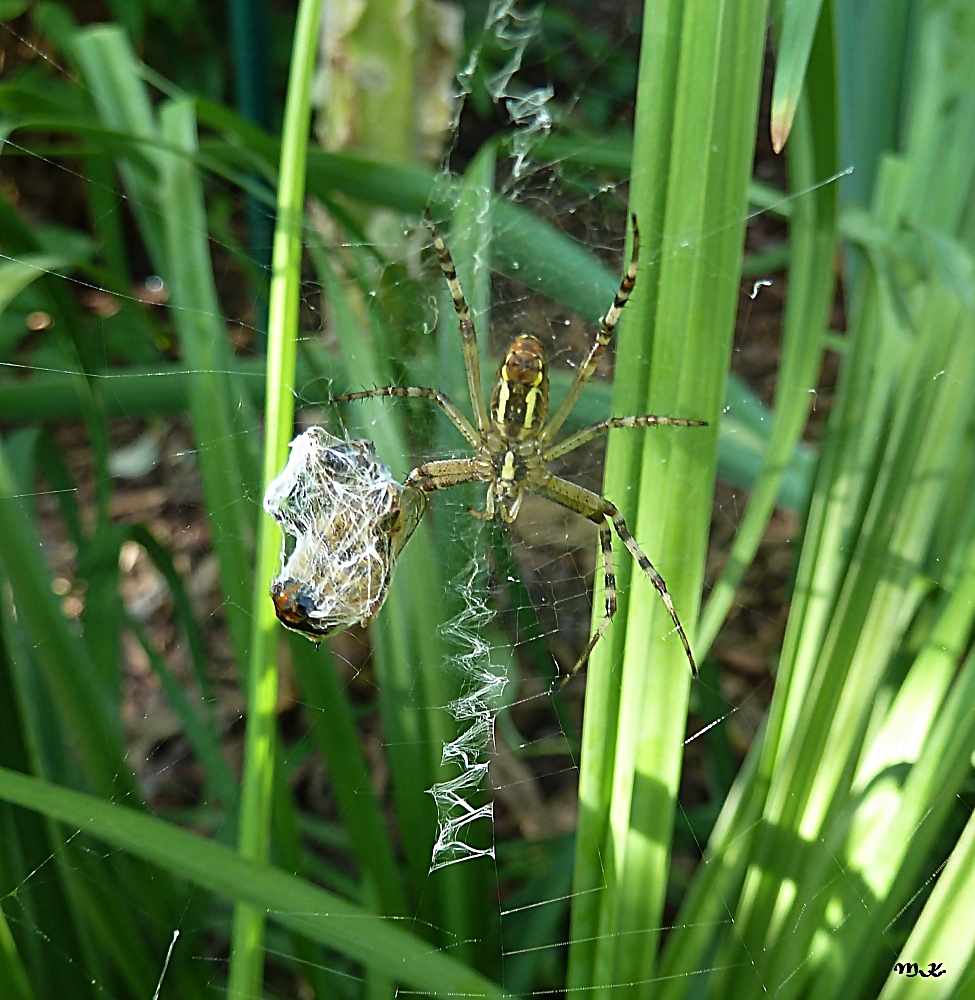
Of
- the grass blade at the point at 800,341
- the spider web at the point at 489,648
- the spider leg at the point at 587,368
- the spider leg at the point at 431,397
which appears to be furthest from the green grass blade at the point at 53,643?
the spider leg at the point at 587,368

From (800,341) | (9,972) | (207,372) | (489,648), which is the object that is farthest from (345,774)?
(800,341)

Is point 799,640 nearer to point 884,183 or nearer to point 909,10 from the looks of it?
point 884,183

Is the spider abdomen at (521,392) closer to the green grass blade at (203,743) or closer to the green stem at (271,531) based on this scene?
the green stem at (271,531)

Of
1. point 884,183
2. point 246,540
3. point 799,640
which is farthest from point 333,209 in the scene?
point 799,640

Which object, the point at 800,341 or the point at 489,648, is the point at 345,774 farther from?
the point at 800,341

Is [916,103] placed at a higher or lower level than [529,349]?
higher

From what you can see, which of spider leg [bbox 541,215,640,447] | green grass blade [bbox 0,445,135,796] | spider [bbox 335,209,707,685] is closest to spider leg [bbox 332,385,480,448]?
spider [bbox 335,209,707,685]

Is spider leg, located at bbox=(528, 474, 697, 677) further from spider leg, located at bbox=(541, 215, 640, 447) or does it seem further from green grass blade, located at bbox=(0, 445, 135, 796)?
Result: green grass blade, located at bbox=(0, 445, 135, 796)
